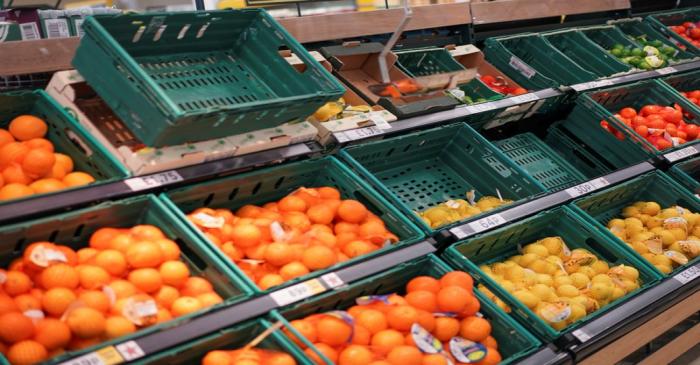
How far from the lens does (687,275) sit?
339 centimetres

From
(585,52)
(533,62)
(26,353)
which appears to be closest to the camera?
(26,353)

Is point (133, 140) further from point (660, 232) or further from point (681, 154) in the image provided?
point (681, 154)

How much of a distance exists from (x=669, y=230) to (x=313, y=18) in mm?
2117

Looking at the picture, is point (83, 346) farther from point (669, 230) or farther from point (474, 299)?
point (669, 230)

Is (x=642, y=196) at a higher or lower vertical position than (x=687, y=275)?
higher

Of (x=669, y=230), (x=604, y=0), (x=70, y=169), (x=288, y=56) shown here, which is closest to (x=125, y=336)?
(x=70, y=169)

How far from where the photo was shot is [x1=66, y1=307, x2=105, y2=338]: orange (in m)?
1.89

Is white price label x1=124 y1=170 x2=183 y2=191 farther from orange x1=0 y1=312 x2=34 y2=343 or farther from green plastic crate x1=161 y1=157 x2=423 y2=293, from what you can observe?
orange x1=0 y1=312 x2=34 y2=343

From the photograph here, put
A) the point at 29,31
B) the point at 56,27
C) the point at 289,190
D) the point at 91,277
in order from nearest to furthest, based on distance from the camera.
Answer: the point at 91,277 → the point at 289,190 → the point at 29,31 → the point at 56,27

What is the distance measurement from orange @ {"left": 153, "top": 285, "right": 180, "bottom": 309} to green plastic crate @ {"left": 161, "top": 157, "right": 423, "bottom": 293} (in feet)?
1.03

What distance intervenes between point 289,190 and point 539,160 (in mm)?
1865

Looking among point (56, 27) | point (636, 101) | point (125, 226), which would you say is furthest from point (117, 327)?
point (636, 101)

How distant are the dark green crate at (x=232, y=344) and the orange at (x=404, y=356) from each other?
1.08 ft

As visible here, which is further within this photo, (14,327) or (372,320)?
(372,320)
